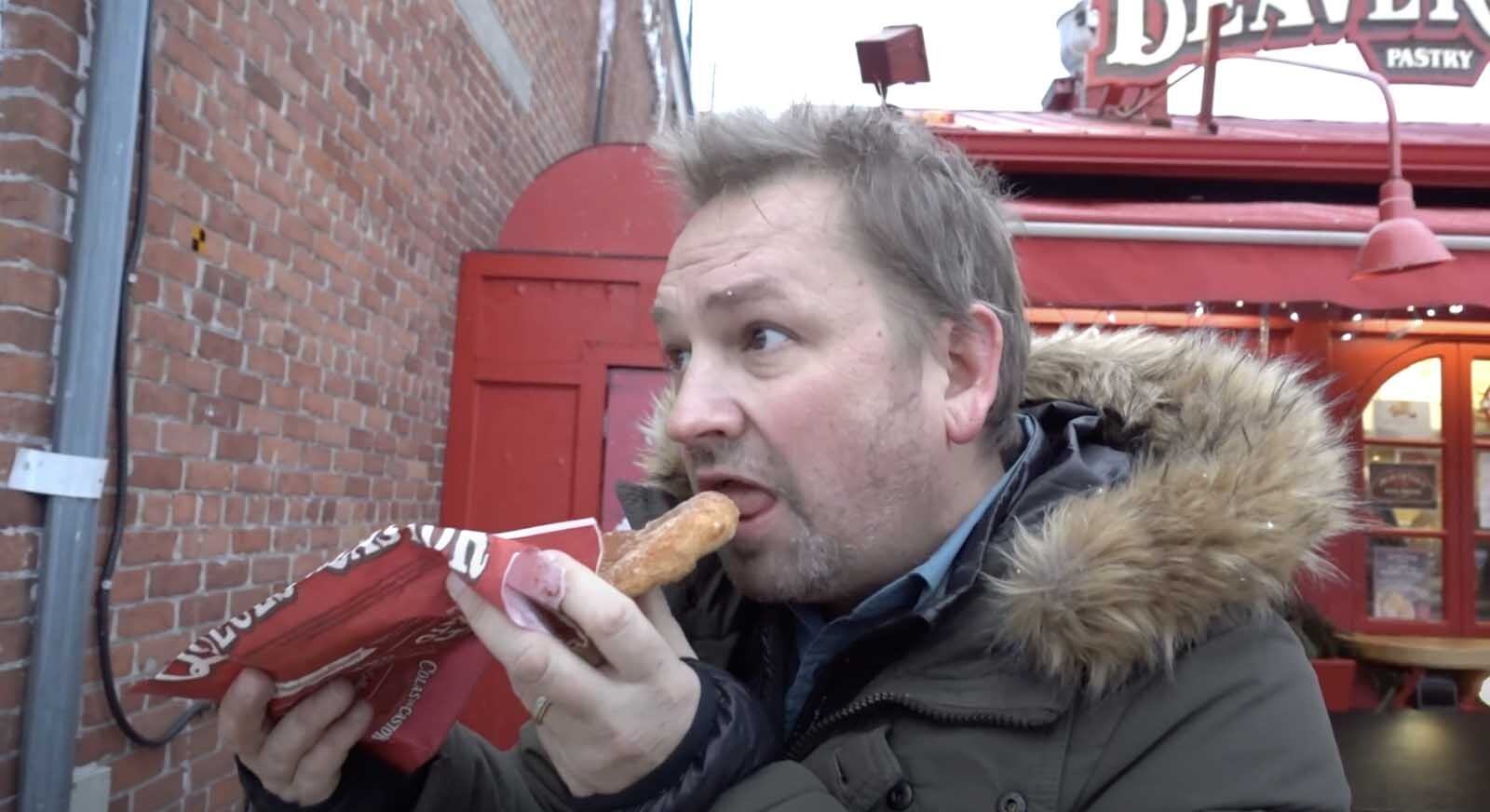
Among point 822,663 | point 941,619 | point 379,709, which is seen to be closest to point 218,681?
point 379,709

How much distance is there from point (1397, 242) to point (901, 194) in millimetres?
2771

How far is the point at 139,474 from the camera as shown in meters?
2.64

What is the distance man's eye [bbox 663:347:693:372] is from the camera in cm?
155

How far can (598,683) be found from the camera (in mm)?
1020

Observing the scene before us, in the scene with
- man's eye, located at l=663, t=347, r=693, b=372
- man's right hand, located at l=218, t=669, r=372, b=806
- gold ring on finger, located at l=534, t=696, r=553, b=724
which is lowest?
man's right hand, located at l=218, t=669, r=372, b=806

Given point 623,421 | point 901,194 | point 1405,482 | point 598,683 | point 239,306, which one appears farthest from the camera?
point 1405,482

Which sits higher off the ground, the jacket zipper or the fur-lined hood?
the fur-lined hood

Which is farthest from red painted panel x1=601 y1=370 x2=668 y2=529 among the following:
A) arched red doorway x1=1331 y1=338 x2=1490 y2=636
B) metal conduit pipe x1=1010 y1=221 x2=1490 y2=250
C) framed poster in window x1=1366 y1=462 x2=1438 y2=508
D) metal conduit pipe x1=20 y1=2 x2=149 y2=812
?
framed poster in window x1=1366 y1=462 x2=1438 y2=508

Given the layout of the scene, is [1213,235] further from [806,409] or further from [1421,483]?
[806,409]

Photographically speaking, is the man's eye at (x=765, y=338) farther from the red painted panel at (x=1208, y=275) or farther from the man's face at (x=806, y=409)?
the red painted panel at (x=1208, y=275)

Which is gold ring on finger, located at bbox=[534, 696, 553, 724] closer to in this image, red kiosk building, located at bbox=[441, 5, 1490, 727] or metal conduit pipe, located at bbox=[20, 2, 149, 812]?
metal conduit pipe, located at bbox=[20, 2, 149, 812]

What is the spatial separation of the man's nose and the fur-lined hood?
1.38ft

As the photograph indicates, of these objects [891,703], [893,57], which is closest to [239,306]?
[891,703]

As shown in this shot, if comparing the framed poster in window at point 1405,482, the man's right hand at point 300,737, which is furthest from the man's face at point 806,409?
the framed poster in window at point 1405,482
